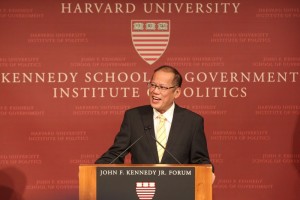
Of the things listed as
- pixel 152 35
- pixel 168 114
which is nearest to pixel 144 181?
pixel 168 114

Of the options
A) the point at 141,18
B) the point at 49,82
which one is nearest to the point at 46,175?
the point at 49,82

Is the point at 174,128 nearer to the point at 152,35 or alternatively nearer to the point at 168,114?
the point at 168,114

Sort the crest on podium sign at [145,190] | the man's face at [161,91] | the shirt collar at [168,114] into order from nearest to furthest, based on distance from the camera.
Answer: the crest on podium sign at [145,190]
the man's face at [161,91]
the shirt collar at [168,114]

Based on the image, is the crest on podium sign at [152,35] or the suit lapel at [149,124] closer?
the suit lapel at [149,124]

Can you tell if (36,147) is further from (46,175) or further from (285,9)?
(285,9)

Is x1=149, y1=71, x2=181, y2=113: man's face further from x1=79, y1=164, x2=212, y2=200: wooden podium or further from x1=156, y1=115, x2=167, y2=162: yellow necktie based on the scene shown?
x1=79, y1=164, x2=212, y2=200: wooden podium

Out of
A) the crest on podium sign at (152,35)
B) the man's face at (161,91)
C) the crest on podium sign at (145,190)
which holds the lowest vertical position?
the crest on podium sign at (145,190)

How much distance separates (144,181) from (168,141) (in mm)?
715

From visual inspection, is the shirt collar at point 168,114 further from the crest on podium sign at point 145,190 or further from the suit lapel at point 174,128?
the crest on podium sign at point 145,190

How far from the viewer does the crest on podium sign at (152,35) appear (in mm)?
4680

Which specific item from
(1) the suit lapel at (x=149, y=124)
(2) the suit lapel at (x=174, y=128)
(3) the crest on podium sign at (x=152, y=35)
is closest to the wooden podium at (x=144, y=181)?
(1) the suit lapel at (x=149, y=124)

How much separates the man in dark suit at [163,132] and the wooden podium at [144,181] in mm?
582

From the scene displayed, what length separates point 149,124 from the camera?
3.12 metres

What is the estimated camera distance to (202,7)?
4691mm
